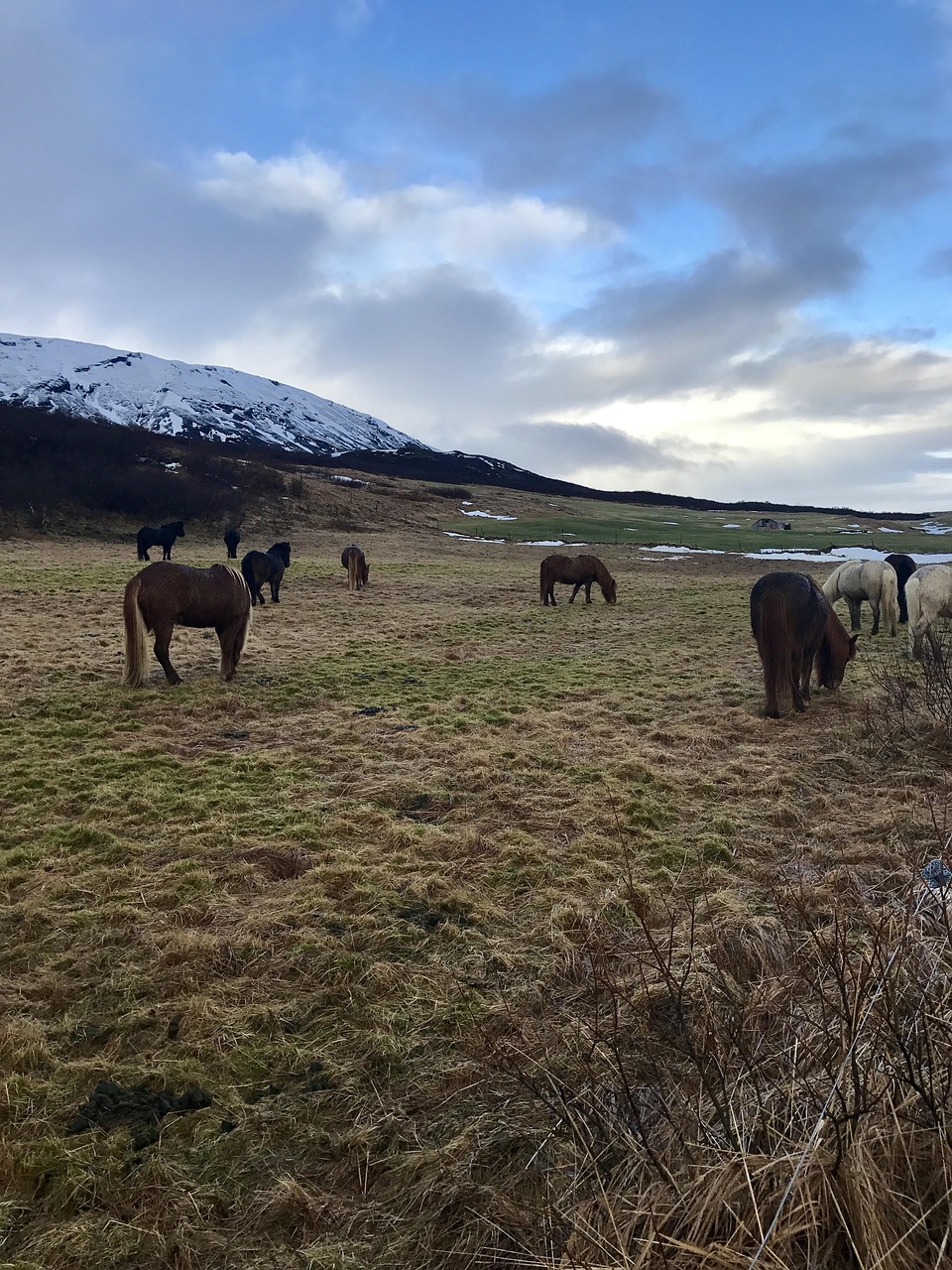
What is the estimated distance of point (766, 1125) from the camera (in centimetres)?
160

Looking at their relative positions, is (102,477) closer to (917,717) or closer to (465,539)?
(465,539)

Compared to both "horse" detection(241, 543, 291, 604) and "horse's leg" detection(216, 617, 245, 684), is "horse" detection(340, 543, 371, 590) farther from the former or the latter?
"horse's leg" detection(216, 617, 245, 684)

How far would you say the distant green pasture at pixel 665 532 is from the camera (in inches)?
1658

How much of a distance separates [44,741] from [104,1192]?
5.85 m

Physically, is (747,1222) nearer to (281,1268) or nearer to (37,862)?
(281,1268)

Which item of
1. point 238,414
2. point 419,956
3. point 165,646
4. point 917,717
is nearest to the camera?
point 419,956

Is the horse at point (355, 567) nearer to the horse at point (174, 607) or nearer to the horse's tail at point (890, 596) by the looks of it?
the horse at point (174, 607)

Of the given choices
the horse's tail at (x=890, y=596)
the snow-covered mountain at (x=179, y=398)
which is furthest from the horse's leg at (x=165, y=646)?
the snow-covered mountain at (x=179, y=398)

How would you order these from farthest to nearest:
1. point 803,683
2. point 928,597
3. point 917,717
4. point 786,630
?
point 928,597 < point 803,683 < point 786,630 < point 917,717

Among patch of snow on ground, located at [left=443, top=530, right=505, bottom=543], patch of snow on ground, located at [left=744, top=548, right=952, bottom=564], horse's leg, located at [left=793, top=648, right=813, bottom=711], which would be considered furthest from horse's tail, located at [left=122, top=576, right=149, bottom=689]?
patch of snow on ground, located at [left=744, top=548, right=952, bottom=564]

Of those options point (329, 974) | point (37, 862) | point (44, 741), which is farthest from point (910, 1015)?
point (44, 741)

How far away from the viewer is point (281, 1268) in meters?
1.89

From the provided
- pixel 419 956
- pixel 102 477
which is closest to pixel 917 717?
pixel 419 956

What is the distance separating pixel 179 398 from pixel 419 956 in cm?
15242
